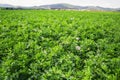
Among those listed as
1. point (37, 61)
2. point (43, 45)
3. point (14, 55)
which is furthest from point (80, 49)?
point (14, 55)

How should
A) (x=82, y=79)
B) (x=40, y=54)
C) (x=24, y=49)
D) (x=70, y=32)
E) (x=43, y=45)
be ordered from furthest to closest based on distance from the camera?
(x=70, y=32) < (x=43, y=45) < (x=24, y=49) < (x=40, y=54) < (x=82, y=79)

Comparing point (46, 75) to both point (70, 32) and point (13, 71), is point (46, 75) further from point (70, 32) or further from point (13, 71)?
point (70, 32)

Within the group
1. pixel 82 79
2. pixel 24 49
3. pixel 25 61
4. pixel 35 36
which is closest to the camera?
pixel 82 79

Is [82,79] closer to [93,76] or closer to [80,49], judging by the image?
[93,76]

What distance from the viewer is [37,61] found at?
4277mm

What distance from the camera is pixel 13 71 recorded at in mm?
3916

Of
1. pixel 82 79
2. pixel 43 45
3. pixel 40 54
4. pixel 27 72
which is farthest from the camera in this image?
pixel 43 45

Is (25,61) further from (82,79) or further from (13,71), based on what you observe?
(82,79)

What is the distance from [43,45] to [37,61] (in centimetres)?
130

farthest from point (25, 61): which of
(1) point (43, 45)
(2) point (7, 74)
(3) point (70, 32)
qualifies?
(3) point (70, 32)

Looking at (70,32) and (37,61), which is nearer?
(37,61)

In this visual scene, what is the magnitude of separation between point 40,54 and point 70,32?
332 cm

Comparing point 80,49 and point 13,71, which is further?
point 80,49

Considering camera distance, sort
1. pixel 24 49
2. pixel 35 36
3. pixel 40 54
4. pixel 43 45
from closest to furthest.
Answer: pixel 40 54, pixel 24 49, pixel 43 45, pixel 35 36
